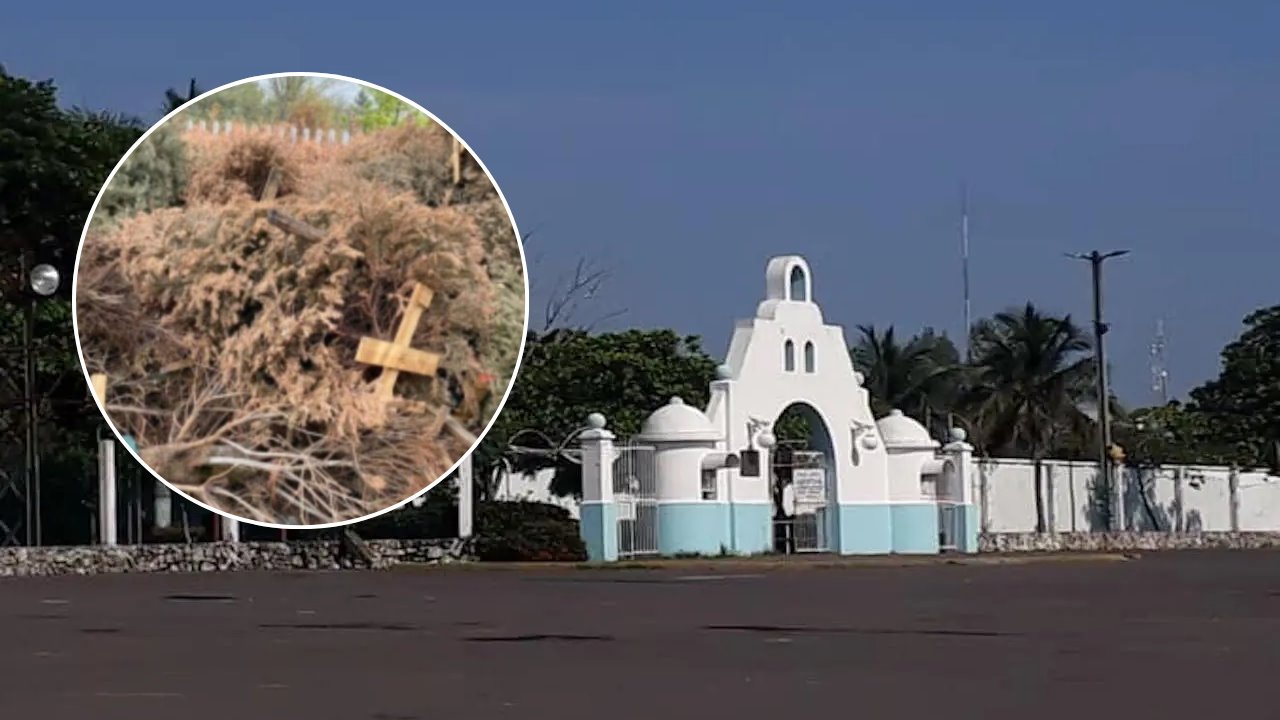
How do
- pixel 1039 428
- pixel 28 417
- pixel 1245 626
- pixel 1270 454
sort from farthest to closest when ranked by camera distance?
pixel 1270 454 → pixel 1039 428 → pixel 28 417 → pixel 1245 626

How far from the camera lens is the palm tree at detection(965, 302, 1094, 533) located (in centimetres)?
6906

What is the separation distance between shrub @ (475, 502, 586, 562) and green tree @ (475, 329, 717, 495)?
818 cm

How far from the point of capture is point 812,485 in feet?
145

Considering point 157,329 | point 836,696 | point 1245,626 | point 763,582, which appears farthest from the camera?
point 157,329

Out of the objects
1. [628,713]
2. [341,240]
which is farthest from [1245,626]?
[341,240]

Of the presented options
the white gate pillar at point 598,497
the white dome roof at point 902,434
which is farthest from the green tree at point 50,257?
the white dome roof at point 902,434

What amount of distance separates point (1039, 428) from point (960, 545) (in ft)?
77.4

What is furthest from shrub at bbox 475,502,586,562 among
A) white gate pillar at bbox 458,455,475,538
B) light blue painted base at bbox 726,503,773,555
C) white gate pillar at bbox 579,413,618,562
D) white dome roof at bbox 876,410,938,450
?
white dome roof at bbox 876,410,938,450

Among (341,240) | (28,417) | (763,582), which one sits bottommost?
(763,582)

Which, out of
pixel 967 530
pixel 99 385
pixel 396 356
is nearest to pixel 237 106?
pixel 396 356

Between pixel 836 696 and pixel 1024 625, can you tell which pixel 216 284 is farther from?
pixel 836 696

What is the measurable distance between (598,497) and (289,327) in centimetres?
790

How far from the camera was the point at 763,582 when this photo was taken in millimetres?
31609

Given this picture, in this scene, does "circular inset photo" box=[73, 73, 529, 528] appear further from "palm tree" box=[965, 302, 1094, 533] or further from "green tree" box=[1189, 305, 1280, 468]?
"green tree" box=[1189, 305, 1280, 468]
